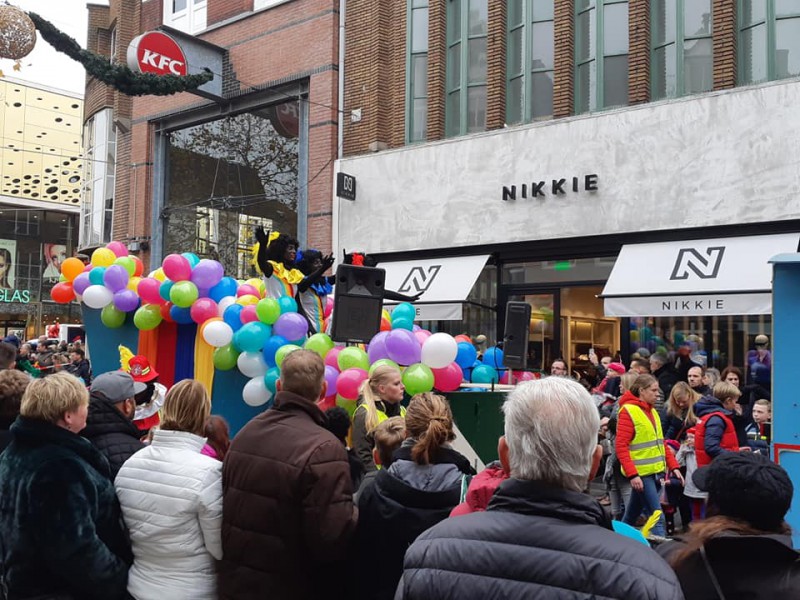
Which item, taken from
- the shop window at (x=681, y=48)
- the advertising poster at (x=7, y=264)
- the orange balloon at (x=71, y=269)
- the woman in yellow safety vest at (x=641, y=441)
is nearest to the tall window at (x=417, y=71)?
the shop window at (x=681, y=48)

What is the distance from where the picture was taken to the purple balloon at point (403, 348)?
24.4 feet

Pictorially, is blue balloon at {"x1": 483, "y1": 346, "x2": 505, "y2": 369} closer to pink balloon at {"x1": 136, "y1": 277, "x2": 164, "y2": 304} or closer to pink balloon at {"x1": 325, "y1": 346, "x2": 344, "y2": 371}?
pink balloon at {"x1": 325, "y1": 346, "x2": 344, "y2": 371}

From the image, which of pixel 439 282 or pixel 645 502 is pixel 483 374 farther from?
pixel 439 282

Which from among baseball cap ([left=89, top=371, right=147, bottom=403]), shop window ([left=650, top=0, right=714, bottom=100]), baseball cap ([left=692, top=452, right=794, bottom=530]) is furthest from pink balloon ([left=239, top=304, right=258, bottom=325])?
shop window ([left=650, top=0, right=714, bottom=100])

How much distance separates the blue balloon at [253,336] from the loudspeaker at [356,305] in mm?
855

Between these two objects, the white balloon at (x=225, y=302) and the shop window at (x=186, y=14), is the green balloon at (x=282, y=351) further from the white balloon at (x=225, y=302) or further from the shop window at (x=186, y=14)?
the shop window at (x=186, y=14)

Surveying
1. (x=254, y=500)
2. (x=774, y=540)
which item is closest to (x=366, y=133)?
(x=254, y=500)

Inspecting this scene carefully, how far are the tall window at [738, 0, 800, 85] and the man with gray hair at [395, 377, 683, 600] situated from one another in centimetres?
1092

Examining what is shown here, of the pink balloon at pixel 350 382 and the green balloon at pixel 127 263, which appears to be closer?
the pink balloon at pixel 350 382

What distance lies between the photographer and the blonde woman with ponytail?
2725 millimetres

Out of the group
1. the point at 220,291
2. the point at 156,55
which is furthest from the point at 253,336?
the point at 156,55

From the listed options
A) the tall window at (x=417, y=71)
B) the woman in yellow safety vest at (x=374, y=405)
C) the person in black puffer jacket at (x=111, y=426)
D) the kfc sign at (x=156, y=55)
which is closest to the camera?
the person in black puffer jacket at (x=111, y=426)

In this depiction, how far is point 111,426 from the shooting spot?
351cm

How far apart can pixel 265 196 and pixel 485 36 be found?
19.2 ft
